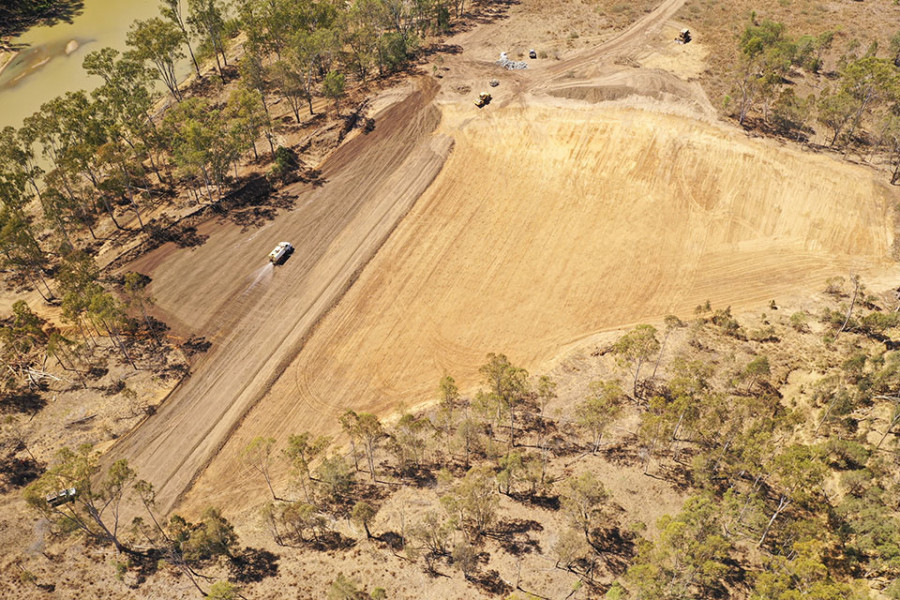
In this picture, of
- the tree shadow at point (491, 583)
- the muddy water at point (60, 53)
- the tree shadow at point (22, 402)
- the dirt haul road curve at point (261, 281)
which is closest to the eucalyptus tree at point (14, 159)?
the dirt haul road curve at point (261, 281)

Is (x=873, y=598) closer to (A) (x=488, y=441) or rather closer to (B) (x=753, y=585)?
(B) (x=753, y=585)

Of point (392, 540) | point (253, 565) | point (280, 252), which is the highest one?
point (280, 252)

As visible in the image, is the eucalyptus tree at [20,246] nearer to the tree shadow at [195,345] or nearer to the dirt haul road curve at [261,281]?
the dirt haul road curve at [261,281]

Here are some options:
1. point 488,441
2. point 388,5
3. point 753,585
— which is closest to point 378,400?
point 488,441

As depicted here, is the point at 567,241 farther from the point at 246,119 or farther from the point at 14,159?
the point at 14,159

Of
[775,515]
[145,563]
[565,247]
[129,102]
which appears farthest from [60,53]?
[775,515]
